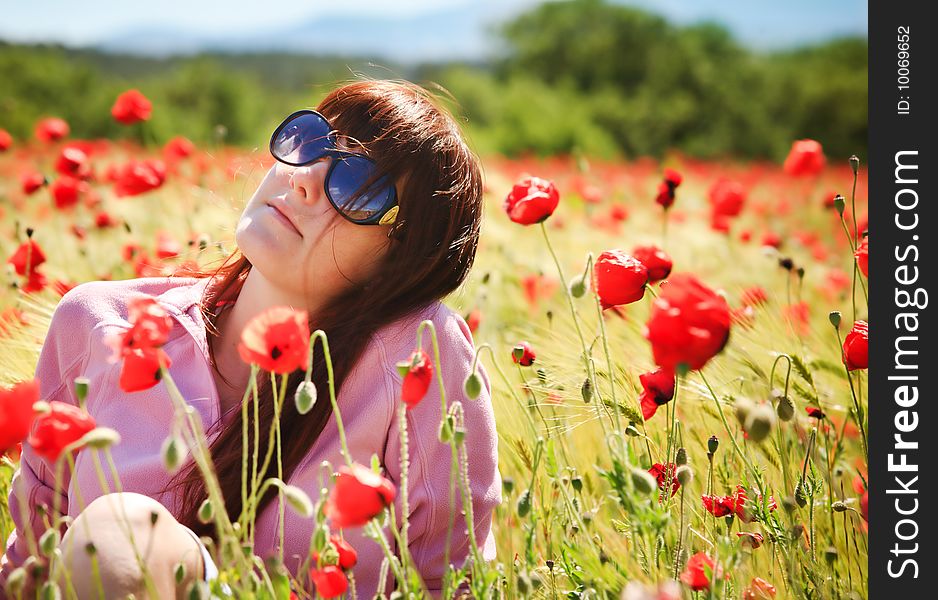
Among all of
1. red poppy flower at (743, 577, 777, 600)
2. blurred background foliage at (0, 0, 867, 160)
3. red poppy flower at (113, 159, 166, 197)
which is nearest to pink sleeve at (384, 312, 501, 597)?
red poppy flower at (743, 577, 777, 600)

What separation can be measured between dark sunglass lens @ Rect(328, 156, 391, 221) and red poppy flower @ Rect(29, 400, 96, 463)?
613mm

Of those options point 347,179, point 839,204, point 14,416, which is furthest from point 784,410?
point 14,416

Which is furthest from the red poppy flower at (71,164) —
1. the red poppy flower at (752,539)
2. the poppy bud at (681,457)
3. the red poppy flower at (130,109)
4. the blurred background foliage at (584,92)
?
the blurred background foliage at (584,92)

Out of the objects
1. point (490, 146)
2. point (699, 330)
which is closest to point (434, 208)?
point (699, 330)

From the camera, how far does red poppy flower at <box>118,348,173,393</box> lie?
3.45 feet

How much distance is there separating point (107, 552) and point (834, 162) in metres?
16.4

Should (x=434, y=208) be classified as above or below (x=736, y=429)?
above

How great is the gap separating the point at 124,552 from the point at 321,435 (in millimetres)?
402

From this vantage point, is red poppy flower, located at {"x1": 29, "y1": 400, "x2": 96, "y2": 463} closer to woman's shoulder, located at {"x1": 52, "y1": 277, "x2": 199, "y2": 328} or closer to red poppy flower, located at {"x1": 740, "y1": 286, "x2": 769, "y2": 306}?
woman's shoulder, located at {"x1": 52, "y1": 277, "x2": 199, "y2": 328}

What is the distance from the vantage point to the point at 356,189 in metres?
1.48

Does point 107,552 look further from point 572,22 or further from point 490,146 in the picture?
point 572,22

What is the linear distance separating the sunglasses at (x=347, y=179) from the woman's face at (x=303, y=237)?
0.06 ft

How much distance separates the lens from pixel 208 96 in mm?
11688
